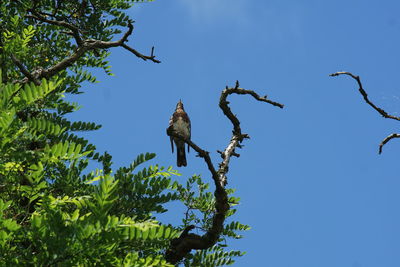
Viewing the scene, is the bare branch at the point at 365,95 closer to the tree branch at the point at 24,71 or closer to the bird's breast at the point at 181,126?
the tree branch at the point at 24,71

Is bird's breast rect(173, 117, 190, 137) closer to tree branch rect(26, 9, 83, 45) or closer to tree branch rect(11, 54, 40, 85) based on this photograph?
tree branch rect(26, 9, 83, 45)

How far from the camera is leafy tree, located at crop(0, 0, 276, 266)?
4.04 metres

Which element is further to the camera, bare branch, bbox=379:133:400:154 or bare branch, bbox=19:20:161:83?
bare branch, bbox=19:20:161:83

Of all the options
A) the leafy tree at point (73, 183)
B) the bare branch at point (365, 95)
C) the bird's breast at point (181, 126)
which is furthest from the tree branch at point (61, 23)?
the bare branch at point (365, 95)

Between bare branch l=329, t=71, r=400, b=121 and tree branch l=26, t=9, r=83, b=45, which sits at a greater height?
tree branch l=26, t=9, r=83, b=45

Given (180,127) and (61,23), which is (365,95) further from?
(180,127)

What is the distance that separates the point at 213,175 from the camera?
6043mm

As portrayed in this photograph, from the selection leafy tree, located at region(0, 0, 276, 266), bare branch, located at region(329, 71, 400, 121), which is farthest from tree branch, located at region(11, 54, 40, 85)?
bare branch, located at region(329, 71, 400, 121)

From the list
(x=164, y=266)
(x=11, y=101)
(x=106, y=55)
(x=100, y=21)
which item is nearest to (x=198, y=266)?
(x=164, y=266)

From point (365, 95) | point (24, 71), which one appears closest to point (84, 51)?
point (24, 71)

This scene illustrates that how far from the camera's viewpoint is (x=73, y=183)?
5547 mm

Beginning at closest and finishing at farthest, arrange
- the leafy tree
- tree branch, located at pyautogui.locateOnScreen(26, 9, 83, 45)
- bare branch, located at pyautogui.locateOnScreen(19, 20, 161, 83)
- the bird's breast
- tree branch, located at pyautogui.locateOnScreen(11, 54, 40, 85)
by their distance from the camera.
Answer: the leafy tree < tree branch, located at pyautogui.locateOnScreen(11, 54, 40, 85) < bare branch, located at pyautogui.locateOnScreen(19, 20, 161, 83) < tree branch, located at pyautogui.locateOnScreen(26, 9, 83, 45) < the bird's breast

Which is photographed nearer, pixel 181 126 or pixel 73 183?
pixel 73 183

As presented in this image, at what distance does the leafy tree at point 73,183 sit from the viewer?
4.04 metres
